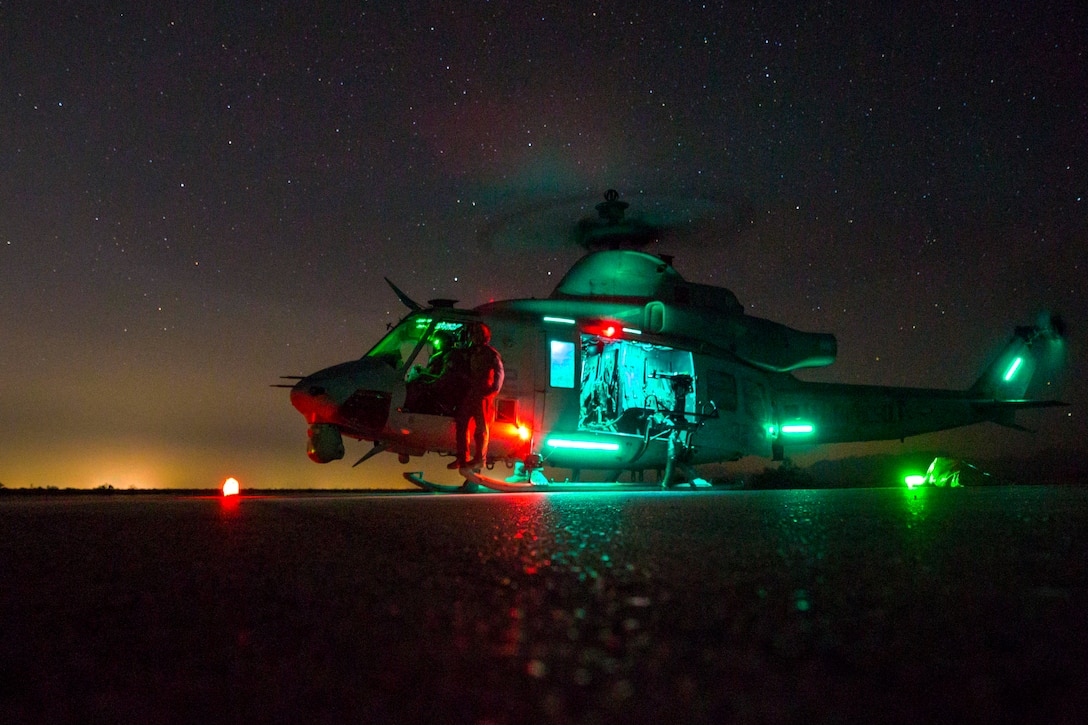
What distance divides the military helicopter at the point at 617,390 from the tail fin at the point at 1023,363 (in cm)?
129

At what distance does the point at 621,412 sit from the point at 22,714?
11.3m

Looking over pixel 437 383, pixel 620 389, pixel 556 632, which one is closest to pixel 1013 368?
pixel 620 389

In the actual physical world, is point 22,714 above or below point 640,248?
below

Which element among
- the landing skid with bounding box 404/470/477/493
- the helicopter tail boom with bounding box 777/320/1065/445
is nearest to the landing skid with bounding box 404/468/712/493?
the landing skid with bounding box 404/470/477/493

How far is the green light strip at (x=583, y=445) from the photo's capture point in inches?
421

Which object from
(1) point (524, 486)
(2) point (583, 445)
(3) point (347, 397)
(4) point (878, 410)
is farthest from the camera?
(4) point (878, 410)

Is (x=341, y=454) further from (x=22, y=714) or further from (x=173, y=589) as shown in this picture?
(x=22, y=714)

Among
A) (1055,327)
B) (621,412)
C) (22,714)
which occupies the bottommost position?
(22,714)

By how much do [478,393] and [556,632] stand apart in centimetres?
800

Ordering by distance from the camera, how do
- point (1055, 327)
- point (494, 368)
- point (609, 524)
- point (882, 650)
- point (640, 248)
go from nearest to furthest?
point (882, 650) < point (609, 524) < point (494, 368) < point (640, 248) < point (1055, 327)

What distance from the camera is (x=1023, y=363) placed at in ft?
62.6

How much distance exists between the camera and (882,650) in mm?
736

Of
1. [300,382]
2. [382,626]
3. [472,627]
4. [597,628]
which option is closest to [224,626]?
[382,626]

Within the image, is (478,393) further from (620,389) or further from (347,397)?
(620,389)
